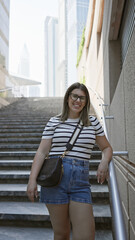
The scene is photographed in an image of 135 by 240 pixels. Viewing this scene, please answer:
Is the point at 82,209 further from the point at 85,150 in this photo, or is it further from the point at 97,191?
the point at 97,191

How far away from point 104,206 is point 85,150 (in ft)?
5.36

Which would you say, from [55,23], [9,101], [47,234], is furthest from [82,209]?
[55,23]

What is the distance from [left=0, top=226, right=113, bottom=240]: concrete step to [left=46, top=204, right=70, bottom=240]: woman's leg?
0.92m

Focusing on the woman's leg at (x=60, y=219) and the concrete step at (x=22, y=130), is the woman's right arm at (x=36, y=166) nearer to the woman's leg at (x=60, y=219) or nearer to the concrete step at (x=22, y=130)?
the woman's leg at (x=60, y=219)

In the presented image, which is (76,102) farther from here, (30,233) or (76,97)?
(30,233)

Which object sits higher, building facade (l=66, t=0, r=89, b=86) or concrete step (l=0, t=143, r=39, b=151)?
building facade (l=66, t=0, r=89, b=86)

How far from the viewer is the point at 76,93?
1.83m

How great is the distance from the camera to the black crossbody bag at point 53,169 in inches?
63.4

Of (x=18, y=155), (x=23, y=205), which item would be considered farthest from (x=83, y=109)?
(x=18, y=155)

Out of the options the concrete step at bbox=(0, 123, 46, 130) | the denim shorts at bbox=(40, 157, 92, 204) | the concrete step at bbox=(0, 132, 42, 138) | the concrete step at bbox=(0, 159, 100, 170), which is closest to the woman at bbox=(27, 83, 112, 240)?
the denim shorts at bbox=(40, 157, 92, 204)

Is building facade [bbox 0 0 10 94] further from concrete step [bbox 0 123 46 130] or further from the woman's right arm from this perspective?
the woman's right arm

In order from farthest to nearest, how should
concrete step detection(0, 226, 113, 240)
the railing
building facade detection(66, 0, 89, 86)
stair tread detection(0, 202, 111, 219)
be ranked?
building facade detection(66, 0, 89, 86), stair tread detection(0, 202, 111, 219), concrete step detection(0, 226, 113, 240), the railing

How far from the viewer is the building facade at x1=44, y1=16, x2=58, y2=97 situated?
180750 mm

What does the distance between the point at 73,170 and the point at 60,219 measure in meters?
0.35
